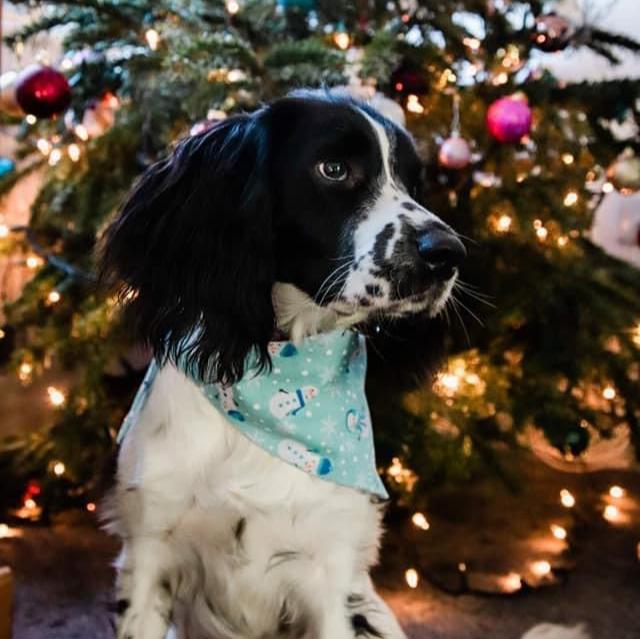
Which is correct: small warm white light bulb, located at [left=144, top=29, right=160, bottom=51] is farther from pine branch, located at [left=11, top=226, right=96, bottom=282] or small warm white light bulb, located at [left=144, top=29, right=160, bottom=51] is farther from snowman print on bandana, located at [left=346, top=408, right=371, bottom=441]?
snowman print on bandana, located at [left=346, top=408, right=371, bottom=441]

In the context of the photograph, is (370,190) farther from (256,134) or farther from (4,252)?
(4,252)

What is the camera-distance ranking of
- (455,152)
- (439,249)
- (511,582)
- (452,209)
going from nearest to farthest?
1. (439,249)
2. (455,152)
3. (452,209)
4. (511,582)

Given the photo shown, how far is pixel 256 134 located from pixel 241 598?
66 centimetres

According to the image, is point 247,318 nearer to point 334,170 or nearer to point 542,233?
point 334,170

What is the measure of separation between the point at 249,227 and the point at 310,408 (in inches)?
11.4

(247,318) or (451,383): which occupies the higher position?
(247,318)

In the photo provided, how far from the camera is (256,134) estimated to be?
3.58 feet

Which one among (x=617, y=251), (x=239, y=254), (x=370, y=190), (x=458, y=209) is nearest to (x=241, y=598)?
(x=239, y=254)

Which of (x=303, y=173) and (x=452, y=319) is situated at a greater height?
(x=303, y=173)

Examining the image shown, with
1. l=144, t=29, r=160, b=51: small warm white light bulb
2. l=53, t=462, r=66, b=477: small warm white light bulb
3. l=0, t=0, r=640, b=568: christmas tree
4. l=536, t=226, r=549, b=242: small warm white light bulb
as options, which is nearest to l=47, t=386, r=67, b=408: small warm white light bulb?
l=0, t=0, r=640, b=568: christmas tree

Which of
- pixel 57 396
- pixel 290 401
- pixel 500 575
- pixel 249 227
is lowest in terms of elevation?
pixel 500 575

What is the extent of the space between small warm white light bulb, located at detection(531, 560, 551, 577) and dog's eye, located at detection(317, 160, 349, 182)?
49.1 inches

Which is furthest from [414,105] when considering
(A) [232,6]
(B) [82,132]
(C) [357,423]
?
(C) [357,423]

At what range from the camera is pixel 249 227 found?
1063 mm
